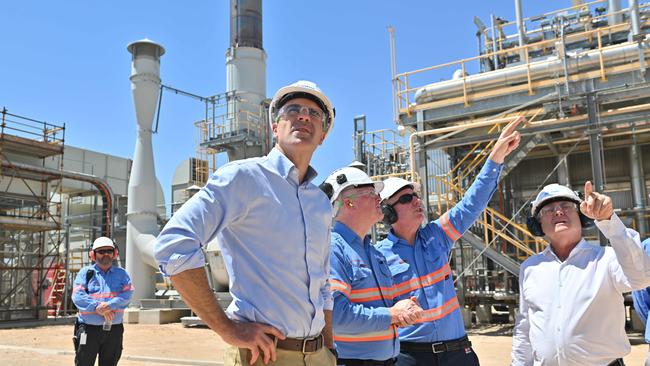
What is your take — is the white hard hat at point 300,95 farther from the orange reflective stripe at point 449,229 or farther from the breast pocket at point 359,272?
the orange reflective stripe at point 449,229

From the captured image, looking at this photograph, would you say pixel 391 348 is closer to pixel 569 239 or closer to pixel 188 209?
pixel 569 239

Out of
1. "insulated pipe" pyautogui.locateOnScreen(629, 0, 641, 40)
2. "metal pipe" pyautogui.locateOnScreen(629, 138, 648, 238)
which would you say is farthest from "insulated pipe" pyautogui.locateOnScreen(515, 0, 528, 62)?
"metal pipe" pyautogui.locateOnScreen(629, 138, 648, 238)

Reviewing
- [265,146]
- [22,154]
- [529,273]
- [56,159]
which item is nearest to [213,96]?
[265,146]

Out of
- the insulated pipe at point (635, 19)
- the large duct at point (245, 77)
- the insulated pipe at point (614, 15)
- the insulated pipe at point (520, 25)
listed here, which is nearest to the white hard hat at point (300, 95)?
the insulated pipe at point (635, 19)

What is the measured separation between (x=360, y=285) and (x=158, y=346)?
10097 millimetres

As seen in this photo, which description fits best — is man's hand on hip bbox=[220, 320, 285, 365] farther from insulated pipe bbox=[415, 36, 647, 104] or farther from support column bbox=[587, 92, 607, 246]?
insulated pipe bbox=[415, 36, 647, 104]

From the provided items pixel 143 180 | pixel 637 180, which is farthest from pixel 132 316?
pixel 637 180

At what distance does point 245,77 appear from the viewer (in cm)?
2158

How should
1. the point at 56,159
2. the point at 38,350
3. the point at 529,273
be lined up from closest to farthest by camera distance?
the point at 529,273
the point at 38,350
the point at 56,159

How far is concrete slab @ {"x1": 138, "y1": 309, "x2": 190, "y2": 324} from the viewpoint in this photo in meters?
19.0

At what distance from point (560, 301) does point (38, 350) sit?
11.4m

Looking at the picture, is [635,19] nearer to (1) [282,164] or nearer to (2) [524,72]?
(2) [524,72]

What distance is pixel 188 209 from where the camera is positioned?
6.86ft

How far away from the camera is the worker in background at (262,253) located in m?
2.01
